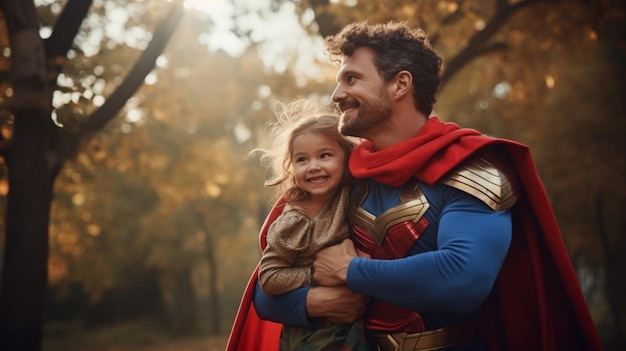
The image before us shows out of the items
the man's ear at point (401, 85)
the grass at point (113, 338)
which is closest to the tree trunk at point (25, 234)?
the man's ear at point (401, 85)

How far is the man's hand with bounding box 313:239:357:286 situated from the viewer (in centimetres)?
243

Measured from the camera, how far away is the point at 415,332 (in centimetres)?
246

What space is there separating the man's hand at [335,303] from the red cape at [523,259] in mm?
494

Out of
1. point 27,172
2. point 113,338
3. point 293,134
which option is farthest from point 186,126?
point 293,134

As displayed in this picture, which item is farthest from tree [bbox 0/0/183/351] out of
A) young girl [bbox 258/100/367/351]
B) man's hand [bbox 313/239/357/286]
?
man's hand [bbox 313/239/357/286]

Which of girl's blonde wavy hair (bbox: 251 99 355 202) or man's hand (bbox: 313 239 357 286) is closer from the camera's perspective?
man's hand (bbox: 313 239 357 286)

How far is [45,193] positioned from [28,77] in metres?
1.00

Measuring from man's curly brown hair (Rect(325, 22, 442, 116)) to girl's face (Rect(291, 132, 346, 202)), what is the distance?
0.41 m

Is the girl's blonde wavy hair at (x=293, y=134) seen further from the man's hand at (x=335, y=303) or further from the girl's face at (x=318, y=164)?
the man's hand at (x=335, y=303)

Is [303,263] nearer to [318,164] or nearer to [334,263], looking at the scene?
[334,263]

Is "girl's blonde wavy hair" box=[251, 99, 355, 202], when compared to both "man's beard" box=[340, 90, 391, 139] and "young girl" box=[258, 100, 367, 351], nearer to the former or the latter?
"young girl" box=[258, 100, 367, 351]

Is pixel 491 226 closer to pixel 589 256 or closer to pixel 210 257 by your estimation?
pixel 589 256

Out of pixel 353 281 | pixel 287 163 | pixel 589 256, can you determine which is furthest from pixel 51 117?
pixel 589 256

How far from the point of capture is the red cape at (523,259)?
247 cm
